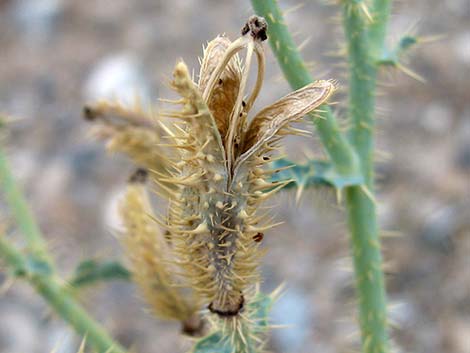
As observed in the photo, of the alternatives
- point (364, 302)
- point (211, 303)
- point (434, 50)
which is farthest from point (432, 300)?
point (211, 303)

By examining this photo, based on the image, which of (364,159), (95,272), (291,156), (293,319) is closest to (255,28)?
(364,159)

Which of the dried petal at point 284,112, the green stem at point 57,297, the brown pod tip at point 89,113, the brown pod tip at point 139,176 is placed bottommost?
the green stem at point 57,297

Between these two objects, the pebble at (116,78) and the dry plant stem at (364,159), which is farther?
the pebble at (116,78)

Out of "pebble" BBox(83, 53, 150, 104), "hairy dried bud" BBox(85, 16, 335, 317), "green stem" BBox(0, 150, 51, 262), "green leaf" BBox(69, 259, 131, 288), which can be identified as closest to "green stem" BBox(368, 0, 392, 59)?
"hairy dried bud" BBox(85, 16, 335, 317)

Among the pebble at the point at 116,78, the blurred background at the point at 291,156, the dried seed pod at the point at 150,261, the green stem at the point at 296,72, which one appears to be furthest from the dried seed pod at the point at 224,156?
the pebble at the point at 116,78

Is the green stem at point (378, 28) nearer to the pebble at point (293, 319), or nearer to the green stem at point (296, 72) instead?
the green stem at point (296, 72)

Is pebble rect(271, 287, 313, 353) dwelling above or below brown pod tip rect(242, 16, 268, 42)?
below

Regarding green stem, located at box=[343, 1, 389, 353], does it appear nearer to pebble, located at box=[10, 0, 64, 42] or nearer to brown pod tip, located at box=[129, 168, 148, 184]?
brown pod tip, located at box=[129, 168, 148, 184]
